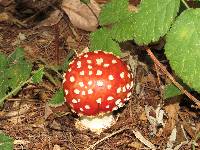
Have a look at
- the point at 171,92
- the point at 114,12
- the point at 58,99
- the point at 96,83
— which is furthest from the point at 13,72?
the point at 171,92

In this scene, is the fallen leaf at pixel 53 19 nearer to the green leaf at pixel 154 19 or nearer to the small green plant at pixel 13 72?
the small green plant at pixel 13 72

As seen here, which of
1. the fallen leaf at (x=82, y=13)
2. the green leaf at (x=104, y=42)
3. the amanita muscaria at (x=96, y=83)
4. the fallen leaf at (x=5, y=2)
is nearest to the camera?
the amanita muscaria at (x=96, y=83)

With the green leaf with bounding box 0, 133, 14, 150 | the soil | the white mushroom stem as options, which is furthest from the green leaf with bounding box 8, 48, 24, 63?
the green leaf with bounding box 0, 133, 14, 150

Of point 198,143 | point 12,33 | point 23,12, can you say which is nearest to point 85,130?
point 198,143

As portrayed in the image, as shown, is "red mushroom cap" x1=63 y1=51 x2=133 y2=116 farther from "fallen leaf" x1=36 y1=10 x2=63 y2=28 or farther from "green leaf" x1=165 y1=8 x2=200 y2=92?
"fallen leaf" x1=36 y1=10 x2=63 y2=28

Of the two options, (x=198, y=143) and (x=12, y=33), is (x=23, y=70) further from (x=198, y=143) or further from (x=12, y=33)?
(x=198, y=143)

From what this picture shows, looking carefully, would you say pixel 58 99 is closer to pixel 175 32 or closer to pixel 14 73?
pixel 14 73

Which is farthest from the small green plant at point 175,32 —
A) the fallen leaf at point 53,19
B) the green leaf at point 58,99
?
the fallen leaf at point 53,19
